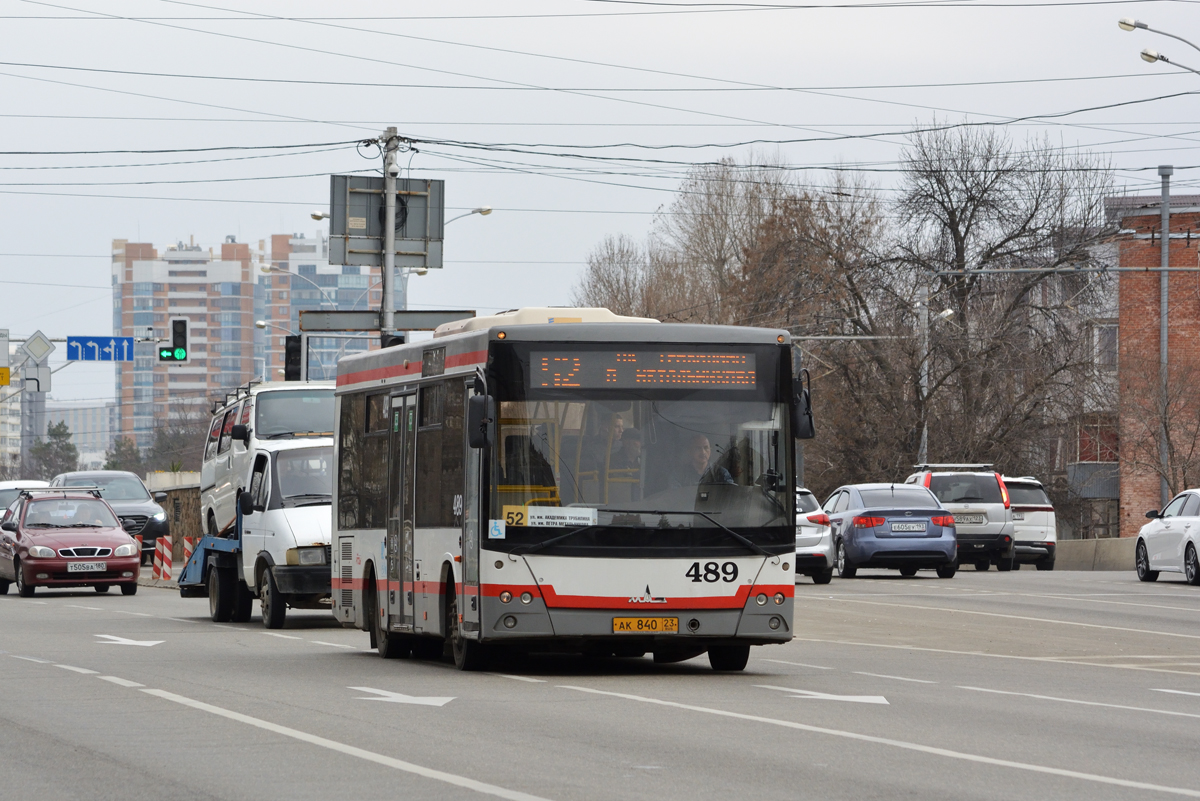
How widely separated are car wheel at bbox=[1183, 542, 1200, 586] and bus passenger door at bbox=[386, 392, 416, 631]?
1754 cm

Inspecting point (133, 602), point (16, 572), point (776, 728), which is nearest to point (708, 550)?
point (776, 728)

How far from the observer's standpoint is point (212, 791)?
8.87m

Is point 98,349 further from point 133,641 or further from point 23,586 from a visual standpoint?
point 133,641

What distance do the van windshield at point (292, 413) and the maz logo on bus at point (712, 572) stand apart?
13369mm

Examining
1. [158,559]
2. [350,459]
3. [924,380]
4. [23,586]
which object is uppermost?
[924,380]

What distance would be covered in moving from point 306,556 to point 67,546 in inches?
399

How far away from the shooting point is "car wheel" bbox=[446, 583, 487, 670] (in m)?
15.8

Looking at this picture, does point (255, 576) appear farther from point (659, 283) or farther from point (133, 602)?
point (659, 283)

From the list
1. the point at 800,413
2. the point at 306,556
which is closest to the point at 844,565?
the point at 306,556

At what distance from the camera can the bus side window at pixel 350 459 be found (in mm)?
18562

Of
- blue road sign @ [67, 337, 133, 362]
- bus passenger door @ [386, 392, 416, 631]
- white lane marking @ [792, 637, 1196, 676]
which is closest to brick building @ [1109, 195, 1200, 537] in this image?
blue road sign @ [67, 337, 133, 362]

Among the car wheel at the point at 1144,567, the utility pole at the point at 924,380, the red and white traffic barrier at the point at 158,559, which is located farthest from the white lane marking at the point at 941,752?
the utility pole at the point at 924,380

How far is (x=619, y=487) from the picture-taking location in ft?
49.4

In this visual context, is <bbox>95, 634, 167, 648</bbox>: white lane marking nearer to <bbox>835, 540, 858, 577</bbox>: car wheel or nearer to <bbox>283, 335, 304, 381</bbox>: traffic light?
<bbox>283, 335, 304, 381</bbox>: traffic light
